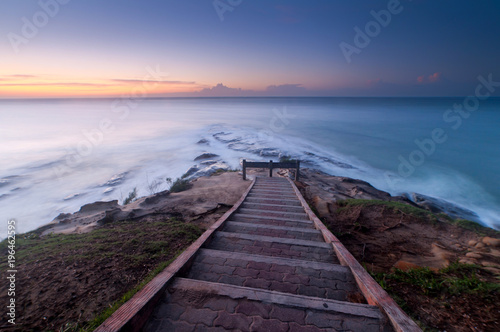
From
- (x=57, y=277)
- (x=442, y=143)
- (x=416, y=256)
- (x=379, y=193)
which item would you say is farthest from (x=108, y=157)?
(x=442, y=143)

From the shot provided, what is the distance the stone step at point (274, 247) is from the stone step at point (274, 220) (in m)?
1.08

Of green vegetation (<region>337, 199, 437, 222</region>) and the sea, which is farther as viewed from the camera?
the sea

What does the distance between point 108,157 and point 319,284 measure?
86.3 ft

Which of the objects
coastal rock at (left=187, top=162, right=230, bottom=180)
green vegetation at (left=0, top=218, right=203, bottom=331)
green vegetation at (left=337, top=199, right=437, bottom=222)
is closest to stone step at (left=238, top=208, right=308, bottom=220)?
green vegetation at (left=0, top=218, right=203, bottom=331)

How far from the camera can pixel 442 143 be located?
101ft

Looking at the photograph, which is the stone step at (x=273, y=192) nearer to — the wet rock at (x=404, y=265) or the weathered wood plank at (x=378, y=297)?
the wet rock at (x=404, y=265)

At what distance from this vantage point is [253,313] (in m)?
2.04

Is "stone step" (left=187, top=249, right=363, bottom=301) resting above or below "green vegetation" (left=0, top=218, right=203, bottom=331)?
above

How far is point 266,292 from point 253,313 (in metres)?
0.25

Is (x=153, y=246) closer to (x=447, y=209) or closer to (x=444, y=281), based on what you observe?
(x=444, y=281)

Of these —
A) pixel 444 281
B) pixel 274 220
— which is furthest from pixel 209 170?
pixel 444 281

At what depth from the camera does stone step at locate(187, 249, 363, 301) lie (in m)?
2.52

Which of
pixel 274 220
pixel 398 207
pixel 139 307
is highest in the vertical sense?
pixel 139 307
